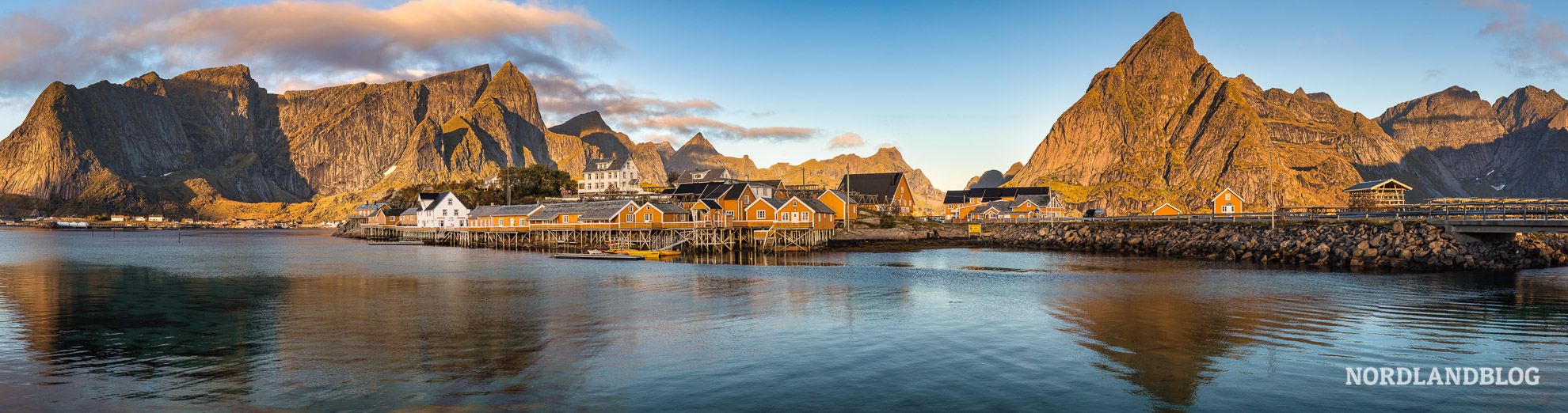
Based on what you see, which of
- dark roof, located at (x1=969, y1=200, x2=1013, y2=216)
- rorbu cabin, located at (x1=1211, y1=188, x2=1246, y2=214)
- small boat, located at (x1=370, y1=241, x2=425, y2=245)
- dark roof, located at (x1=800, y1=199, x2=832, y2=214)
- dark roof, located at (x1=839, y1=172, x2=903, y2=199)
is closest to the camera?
dark roof, located at (x1=800, y1=199, x2=832, y2=214)

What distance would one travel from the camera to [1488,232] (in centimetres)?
4050

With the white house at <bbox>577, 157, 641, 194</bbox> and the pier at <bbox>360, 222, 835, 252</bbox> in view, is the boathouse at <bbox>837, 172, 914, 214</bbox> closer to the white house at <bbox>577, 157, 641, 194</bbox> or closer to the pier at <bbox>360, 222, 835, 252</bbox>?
the pier at <bbox>360, 222, 835, 252</bbox>

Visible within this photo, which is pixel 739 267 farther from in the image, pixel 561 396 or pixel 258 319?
pixel 561 396

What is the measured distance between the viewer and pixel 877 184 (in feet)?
402

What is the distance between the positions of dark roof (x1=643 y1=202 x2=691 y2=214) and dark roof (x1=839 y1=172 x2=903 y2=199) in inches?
1556

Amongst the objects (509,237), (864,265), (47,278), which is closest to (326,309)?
(47,278)

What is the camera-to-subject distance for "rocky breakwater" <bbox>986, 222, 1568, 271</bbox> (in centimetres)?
3931

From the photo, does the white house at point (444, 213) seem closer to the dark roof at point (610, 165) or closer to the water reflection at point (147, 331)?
the dark roof at point (610, 165)

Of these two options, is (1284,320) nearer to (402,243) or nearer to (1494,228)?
(1494,228)

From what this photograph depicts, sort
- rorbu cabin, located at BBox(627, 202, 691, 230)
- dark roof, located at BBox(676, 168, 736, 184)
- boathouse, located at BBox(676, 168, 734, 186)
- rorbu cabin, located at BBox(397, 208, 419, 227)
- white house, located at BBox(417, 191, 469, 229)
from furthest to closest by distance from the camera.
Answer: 1. dark roof, located at BBox(676, 168, 736, 184)
2. boathouse, located at BBox(676, 168, 734, 186)
3. rorbu cabin, located at BBox(397, 208, 419, 227)
4. white house, located at BBox(417, 191, 469, 229)
5. rorbu cabin, located at BBox(627, 202, 691, 230)

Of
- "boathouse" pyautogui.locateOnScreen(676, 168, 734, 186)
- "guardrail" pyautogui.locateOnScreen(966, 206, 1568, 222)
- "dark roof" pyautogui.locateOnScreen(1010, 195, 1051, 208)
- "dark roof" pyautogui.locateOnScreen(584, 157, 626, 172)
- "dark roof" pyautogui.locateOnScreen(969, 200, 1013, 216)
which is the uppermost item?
"dark roof" pyautogui.locateOnScreen(584, 157, 626, 172)

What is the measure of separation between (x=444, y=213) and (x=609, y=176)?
46.8m

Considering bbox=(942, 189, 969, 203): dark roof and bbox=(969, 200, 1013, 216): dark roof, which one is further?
bbox=(942, 189, 969, 203): dark roof

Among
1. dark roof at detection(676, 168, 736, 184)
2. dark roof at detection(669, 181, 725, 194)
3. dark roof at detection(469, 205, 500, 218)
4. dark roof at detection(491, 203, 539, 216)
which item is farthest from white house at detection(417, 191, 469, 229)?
dark roof at detection(676, 168, 736, 184)
